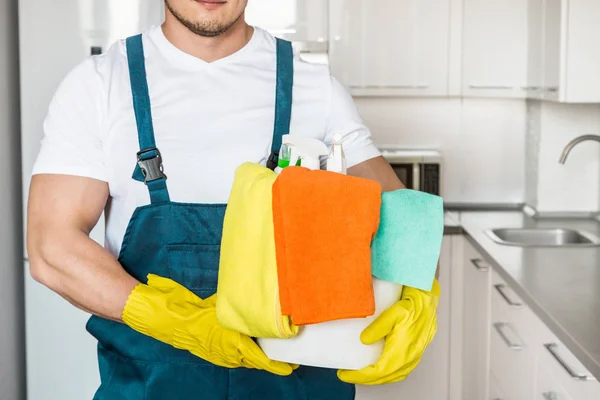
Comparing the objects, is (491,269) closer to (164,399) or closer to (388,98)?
(388,98)

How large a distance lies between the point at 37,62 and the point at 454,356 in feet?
5.88

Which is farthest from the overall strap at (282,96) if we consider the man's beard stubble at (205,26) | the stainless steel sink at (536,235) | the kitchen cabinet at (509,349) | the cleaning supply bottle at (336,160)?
the stainless steel sink at (536,235)

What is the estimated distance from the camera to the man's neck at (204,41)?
1.52m

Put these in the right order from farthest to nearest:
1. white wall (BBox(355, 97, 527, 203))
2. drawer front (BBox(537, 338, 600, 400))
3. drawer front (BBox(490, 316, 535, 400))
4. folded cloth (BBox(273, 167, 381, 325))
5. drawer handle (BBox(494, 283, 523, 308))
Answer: white wall (BBox(355, 97, 527, 203)) < drawer handle (BBox(494, 283, 523, 308)) < drawer front (BBox(490, 316, 535, 400)) < drawer front (BBox(537, 338, 600, 400)) < folded cloth (BBox(273, 167, 381, 325))

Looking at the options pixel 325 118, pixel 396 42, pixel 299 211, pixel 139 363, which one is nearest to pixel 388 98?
pixel 396 42

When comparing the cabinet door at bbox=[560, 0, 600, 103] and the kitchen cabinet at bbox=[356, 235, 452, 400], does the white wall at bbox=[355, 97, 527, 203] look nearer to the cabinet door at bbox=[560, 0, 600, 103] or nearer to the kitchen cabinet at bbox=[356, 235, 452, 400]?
the kitchen cabinet at bbox=[356, 235, 452, 400]

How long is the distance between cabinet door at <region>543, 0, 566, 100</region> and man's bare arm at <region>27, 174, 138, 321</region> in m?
1.84

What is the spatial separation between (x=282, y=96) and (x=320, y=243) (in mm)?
496

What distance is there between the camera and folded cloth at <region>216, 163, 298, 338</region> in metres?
1.09

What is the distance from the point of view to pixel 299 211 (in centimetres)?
108

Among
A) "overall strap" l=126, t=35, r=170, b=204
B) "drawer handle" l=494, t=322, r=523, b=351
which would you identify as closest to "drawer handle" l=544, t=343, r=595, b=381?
"drawer handle" l=494, t=322, r=523, b=351

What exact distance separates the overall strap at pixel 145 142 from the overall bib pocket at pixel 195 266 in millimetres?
88

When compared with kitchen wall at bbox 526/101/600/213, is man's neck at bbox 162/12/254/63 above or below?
above

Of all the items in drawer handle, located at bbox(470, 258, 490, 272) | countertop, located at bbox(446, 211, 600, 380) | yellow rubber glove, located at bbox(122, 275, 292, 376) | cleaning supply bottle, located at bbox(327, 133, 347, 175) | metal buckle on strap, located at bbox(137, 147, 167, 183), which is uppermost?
cleaning supply bottle, located at bbox(327, 133, 347, 175)
